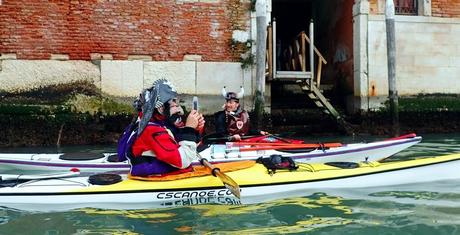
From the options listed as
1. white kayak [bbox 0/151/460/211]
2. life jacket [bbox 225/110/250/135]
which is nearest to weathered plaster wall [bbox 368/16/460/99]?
life jacket [bbox 225/110/250/135]

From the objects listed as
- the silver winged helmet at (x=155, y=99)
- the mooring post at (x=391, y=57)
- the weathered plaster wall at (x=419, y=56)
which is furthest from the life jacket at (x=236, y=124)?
the weathered plaster wall at (x=419, y=56)

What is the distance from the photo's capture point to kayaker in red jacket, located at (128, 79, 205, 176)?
414cm

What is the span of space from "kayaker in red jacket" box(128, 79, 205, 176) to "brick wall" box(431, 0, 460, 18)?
8869mm

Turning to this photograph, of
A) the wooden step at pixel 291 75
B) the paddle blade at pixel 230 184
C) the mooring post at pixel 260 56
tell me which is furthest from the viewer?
the wooden step at pixel 291 75

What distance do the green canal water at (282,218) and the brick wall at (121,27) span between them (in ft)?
20.8

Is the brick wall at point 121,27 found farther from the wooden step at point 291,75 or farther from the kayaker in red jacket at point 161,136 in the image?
the kayaker in red jacket at point 161,136

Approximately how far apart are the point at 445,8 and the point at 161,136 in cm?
951

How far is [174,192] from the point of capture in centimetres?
434

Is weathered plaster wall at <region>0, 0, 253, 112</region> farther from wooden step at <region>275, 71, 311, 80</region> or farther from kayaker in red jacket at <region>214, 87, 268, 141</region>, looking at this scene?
kayaker in red jacket at <region>214, 87, 268, 141</region>

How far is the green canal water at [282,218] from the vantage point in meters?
3.81

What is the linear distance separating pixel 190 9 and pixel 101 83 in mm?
2282

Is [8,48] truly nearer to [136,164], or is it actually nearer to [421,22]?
[136,164]

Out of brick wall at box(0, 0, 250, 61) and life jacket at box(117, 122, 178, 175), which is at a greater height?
brick wall at box(0, 0, 250, 61)

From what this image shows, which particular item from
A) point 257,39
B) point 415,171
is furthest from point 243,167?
point 257,39
